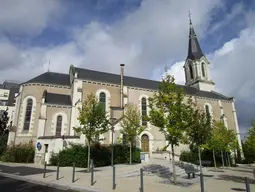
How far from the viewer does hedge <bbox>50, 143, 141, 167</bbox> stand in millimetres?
15727

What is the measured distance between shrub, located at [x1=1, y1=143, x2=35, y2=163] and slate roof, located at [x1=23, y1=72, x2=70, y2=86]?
955 cm

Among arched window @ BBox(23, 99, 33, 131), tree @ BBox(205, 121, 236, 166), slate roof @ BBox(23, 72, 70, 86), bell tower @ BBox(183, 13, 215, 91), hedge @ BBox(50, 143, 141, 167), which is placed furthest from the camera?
bell tower @ BBox(183, 13, 215, 91)

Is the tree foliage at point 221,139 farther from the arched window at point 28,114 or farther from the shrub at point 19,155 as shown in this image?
the arched window at point 28,114

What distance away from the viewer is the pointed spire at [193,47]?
130ft

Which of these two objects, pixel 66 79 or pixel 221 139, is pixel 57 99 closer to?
pixel 66 79

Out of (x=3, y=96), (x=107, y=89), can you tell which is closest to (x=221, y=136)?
(x=107, y=89)

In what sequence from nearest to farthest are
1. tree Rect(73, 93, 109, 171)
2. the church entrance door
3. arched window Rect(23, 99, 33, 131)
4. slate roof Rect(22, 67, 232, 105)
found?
tree Rect(73, 93, 109, 171) → arched window Rect(23, 99, 33, 131) → slate roof Rect(22, 67, 232, 105) → the church entrance door

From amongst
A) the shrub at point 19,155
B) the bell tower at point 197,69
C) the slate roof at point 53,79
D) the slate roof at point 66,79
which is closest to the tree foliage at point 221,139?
the slate roof at point 66,79

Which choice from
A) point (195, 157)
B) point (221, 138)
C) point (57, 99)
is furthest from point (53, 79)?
point (221, 138)

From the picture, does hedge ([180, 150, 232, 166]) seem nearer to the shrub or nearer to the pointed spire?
the shrub

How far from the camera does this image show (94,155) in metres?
16.6

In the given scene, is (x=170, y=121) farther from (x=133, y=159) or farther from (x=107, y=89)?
(x=107, y=89)

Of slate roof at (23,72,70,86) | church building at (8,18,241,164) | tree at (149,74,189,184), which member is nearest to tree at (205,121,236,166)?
church building at (8,18,241,164)

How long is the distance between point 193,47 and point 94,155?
114 feet
